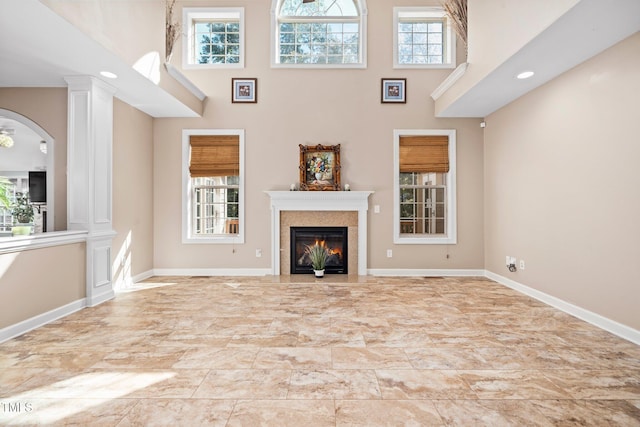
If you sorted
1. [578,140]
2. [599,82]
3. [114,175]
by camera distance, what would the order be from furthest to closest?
[114,175] < [578,140] < [599,82]

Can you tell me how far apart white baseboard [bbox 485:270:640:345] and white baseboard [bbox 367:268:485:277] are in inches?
26.9

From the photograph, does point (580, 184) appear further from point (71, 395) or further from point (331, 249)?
point (71, 395)

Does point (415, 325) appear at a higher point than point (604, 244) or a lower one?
lower

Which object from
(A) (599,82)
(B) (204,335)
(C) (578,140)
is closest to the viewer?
(B) (204,335)

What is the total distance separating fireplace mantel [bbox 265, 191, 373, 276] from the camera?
573cm

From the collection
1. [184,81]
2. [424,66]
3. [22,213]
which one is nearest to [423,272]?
[424,66]

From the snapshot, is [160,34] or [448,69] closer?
[160,34]

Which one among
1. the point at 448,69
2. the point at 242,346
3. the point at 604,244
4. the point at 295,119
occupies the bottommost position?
the point at 242,346

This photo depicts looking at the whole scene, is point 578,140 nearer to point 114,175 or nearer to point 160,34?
point 160,34

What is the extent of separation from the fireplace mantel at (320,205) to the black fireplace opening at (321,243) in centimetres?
27

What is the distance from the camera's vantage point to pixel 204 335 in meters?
3.19

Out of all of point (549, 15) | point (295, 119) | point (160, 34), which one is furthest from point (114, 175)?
point (549, 15)

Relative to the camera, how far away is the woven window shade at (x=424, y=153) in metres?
5.88

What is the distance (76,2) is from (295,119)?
134 inches
